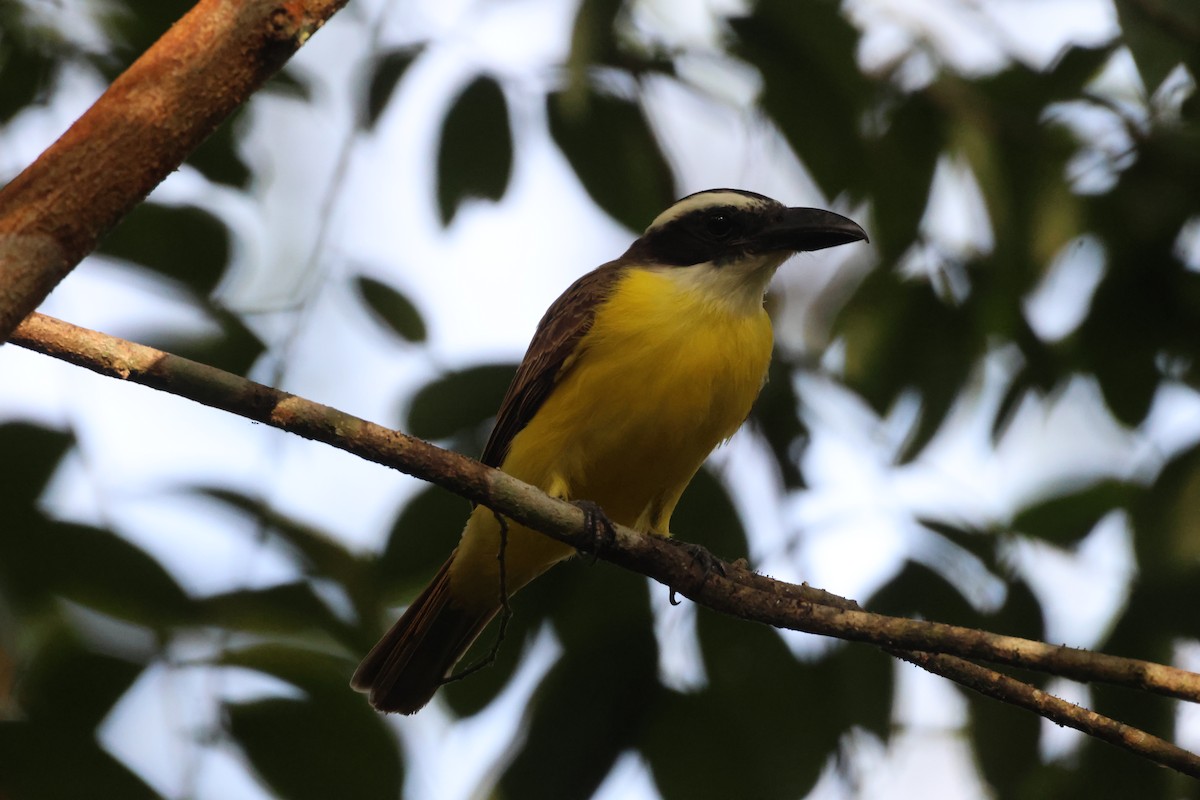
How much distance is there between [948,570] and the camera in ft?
10.8

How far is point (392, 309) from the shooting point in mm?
3939

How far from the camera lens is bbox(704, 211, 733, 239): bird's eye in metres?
4.24

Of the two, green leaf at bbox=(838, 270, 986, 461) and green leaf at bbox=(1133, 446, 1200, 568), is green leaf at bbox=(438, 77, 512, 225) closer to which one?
green leaf at bbox=(838, 270, 986, 461)

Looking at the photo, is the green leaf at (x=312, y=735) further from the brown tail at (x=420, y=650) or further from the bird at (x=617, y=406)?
the brown tail at (x=420, y=650)

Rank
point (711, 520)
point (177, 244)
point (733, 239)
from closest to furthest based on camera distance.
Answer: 1. point (711, 520)
2. point (177, 244)
3. point (733, 239)

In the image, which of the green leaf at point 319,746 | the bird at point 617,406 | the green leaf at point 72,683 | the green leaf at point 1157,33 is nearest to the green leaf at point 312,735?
the green leaf at point 319,746

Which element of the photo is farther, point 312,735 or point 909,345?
point 909,345

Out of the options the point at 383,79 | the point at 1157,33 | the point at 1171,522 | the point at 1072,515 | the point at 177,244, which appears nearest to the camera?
the point at 1157,33

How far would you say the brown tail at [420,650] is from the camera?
12.9 ft

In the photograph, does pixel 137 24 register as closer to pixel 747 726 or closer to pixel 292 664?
pixel 292 664

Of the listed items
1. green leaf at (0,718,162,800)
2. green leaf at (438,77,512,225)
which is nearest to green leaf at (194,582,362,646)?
green leaf at (0,718,162,800)

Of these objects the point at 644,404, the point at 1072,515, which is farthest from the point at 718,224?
the point at 1072,515

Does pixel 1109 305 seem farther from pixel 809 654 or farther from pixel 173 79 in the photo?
pixel 173 79

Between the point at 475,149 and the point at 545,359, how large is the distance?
64 cm
